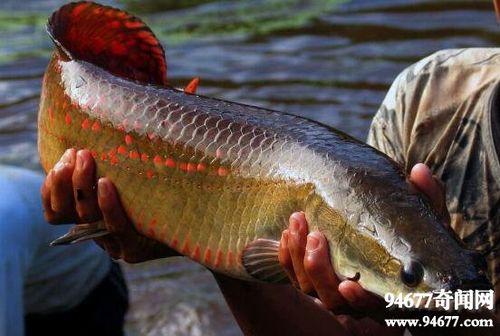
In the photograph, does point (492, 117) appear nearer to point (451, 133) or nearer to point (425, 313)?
point (451, 133)

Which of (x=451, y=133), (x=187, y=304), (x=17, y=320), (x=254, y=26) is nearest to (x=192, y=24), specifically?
(x=254, y=26)

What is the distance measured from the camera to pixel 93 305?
494 cm

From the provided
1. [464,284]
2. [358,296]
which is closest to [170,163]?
[358,296]

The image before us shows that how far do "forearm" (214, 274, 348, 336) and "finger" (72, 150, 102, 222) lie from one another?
0.43m

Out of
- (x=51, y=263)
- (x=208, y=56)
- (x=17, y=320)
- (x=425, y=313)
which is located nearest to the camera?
(x=425, y=313)

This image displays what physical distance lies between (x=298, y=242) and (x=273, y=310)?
2.54 feet

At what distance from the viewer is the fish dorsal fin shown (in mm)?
3170

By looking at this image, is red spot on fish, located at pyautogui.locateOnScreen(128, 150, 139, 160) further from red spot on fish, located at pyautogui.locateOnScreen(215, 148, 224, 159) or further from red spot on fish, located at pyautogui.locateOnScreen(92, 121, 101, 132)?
red spot on fish, located at pyautogui.locateOnScreen(215, 148, 224, 159)

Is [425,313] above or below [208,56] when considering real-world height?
above

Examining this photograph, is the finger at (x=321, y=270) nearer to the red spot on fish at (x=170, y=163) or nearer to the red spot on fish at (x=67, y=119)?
the red spot on fish at (x=170, y=163)

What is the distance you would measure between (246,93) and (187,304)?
9.96 ft

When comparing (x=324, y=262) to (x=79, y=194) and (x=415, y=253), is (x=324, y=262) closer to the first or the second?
(x=415, y=253)

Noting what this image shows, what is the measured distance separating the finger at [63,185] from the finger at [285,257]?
74cm

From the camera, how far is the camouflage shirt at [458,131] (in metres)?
3.35
